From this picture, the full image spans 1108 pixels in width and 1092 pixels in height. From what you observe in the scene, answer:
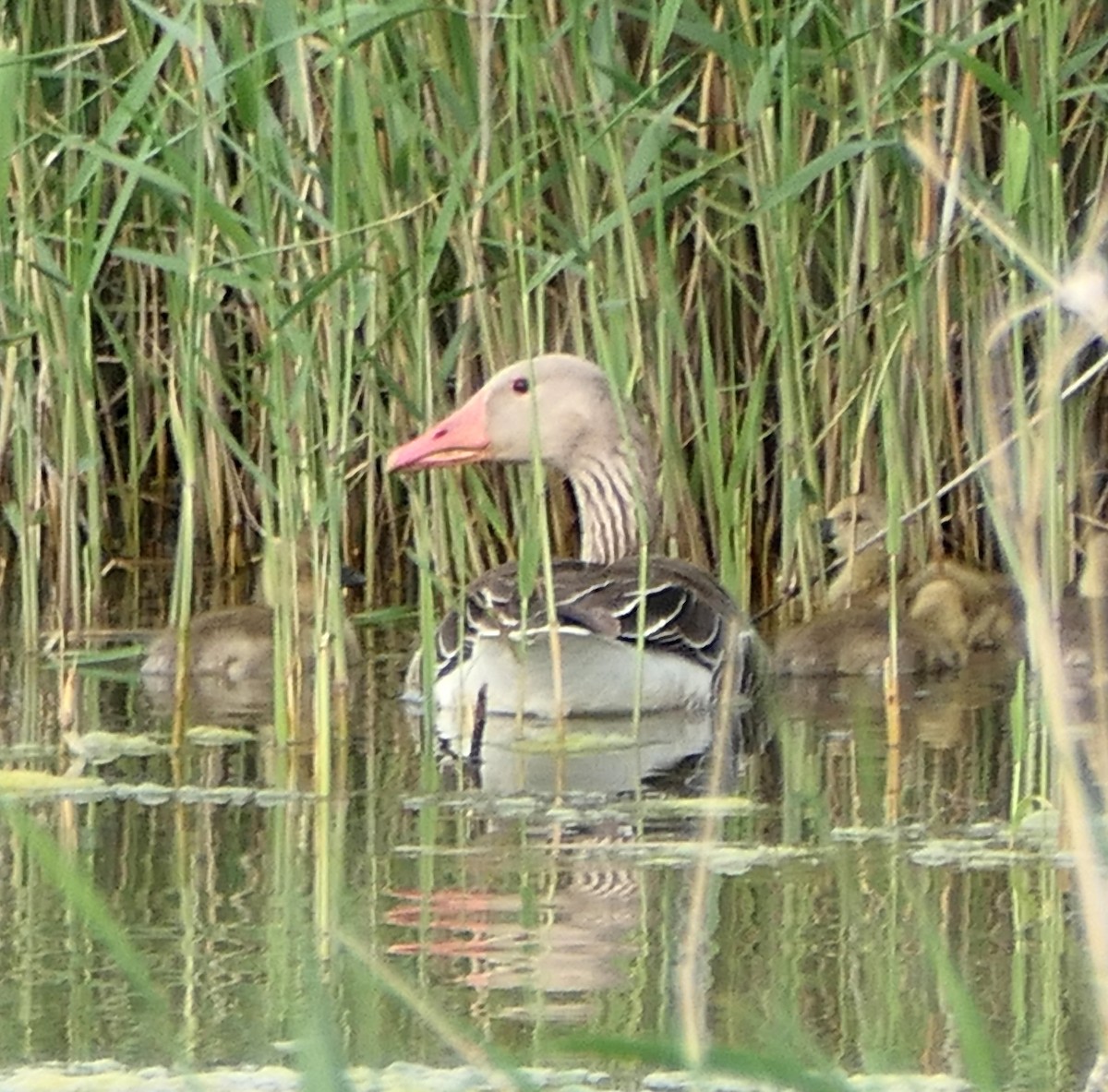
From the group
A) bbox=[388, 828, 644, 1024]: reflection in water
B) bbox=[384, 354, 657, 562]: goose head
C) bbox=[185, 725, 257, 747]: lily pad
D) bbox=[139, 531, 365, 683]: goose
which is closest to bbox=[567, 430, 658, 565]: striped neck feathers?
bbox=[384, 354, 657, 562]: goose head

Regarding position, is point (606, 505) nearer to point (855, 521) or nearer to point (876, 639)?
point (855, 521)

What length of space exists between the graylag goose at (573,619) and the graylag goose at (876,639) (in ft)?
0.94

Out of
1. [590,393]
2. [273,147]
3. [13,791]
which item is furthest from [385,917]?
[590,393]

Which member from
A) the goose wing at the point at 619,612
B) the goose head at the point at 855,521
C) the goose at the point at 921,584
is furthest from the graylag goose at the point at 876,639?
the goose wing at the point at 619,612

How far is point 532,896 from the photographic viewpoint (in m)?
4.56

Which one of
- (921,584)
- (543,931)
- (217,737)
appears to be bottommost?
(543,931)

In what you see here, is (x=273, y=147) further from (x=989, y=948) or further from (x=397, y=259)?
(x=989, y=948)

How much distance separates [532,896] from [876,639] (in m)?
2.84

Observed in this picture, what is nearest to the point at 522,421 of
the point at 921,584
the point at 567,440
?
the point at 567,440

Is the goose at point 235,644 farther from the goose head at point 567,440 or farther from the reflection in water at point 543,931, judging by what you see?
the reflection in water at point 543,931

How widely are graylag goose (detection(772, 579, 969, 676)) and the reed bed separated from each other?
27cm

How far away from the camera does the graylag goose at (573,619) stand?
20.4ft

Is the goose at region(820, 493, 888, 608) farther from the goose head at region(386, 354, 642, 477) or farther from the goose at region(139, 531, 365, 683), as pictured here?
the goose at region(139, 531, 365, 683)

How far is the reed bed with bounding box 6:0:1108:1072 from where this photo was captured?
18.7 ft
